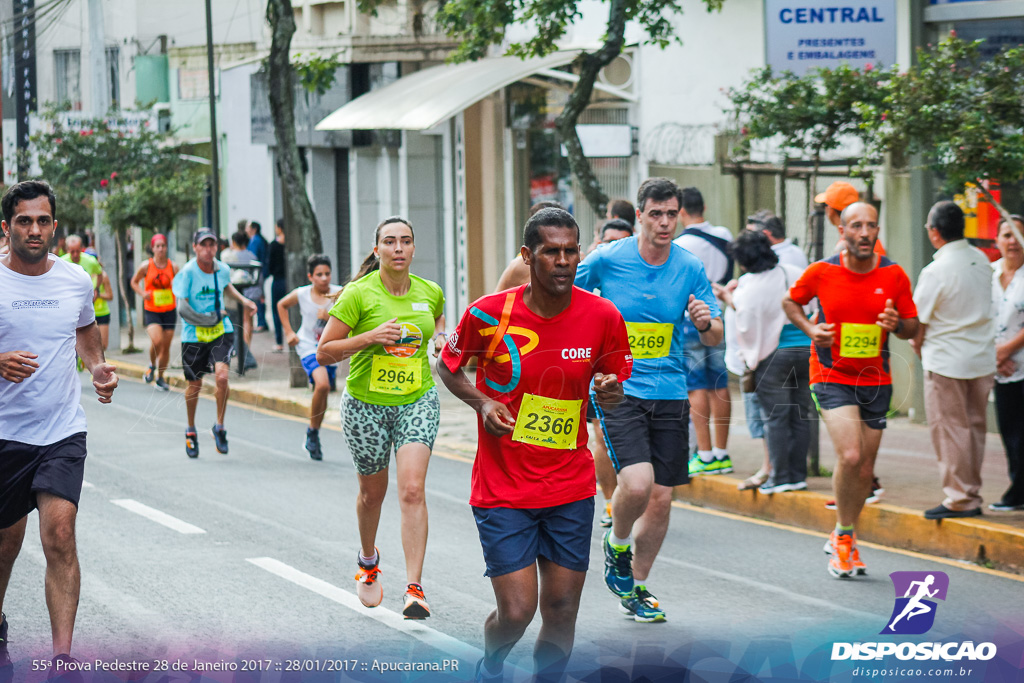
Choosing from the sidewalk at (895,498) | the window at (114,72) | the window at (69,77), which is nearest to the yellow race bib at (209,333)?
the sidewalk at (895,498)

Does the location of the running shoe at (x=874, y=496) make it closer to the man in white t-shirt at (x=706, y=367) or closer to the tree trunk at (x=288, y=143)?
the man in white t-shirt at (x=706, y=367)

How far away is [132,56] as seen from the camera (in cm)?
2517

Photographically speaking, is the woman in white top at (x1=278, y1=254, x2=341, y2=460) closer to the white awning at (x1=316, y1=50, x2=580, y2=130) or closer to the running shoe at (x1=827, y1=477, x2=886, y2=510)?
the running shoe at (x1=827, y1=477, x2=886, y2=510)

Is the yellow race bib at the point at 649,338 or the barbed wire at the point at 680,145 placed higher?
the barbed wire at the point at 680,145

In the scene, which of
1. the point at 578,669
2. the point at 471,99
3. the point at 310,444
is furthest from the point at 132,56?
the point at 578,669

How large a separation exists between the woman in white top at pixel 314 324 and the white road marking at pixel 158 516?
7.24ft

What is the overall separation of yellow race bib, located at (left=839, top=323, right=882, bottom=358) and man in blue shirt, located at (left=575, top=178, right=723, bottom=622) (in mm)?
1205

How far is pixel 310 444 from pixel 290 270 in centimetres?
668

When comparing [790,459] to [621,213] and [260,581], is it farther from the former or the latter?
[260,581]

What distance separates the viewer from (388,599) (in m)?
7.05

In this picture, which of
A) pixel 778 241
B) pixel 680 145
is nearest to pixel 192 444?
pixel 778 241

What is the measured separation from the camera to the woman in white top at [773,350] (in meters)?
9.38

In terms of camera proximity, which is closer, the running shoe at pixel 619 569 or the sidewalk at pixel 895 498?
the running shoe at pixel 619 569

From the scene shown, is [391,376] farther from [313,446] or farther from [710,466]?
[313,446]
